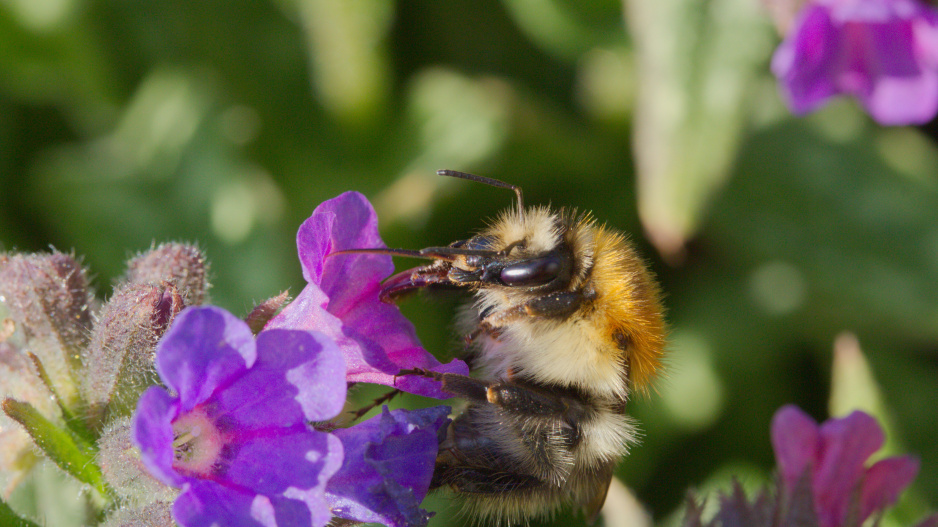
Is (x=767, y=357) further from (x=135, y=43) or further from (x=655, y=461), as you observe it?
(x=135, y=43)

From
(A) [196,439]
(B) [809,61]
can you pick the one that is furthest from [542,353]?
(B) [809,61]

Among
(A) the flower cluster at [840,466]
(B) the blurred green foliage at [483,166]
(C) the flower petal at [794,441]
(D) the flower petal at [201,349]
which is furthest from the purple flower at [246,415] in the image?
(B) the blurred green foliage at [483,166]

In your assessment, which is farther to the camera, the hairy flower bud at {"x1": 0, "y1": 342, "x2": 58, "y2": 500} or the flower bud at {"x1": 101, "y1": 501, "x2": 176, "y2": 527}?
the hairy flower bud at {"x1": 0, "y1": 342, "x2": 58, "y2": 500}

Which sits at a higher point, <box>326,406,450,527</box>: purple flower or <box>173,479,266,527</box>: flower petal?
<box>173,479,266,527</box>: flower petal

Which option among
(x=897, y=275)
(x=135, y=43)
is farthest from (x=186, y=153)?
(x=897, y=275)

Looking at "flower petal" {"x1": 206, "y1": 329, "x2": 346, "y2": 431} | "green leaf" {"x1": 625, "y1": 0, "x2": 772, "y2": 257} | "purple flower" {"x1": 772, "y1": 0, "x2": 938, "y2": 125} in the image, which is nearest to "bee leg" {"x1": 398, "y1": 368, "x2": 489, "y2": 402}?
"flower petal" {"x1": 206, "y1": 329, "x2": 346, "y2": 431}

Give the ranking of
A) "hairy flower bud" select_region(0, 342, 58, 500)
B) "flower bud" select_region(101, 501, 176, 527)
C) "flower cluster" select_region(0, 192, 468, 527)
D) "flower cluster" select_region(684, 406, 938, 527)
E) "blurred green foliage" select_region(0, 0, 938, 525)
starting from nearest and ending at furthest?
"flower cluster" select_region(0, 192, 468, 527) < "flower bud" select_region(101, 501, 176, 527) < "hairy flower bud" select_region(0, 342, 58, 500) < "flower cluster" select_region(684, 406, 938, 527) < "blurred green foliage" select_region(0, 0, 938, 525)

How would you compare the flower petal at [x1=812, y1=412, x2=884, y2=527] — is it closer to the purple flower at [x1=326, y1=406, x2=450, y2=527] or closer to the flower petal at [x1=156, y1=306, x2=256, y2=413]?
the purple flower at [x1=326, y1=406, x2=450, y2=527]

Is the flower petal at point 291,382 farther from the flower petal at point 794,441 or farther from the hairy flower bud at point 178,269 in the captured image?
the flower petal at point 794,441
